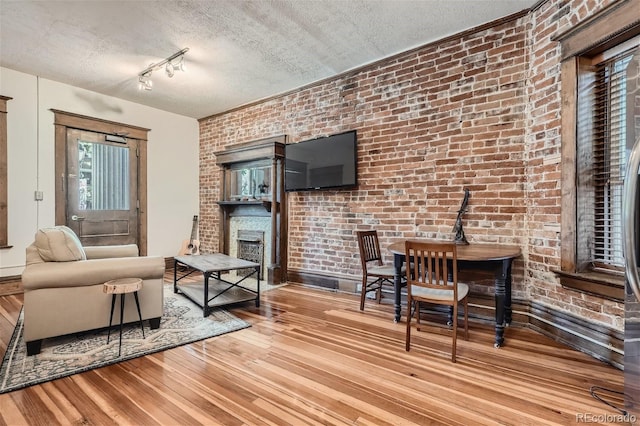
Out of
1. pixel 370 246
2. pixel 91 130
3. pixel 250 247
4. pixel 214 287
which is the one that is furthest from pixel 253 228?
pixel 91 130

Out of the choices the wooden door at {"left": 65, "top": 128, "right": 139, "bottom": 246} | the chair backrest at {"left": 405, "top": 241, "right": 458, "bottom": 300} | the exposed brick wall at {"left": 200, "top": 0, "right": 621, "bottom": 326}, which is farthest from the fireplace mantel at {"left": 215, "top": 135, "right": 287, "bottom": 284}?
the chair backrest at {"left": 405, "top": 241, "right": 458, "bottom": 300}

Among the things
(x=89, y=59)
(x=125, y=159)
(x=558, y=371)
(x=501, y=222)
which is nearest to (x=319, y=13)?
(x=501, y=222)

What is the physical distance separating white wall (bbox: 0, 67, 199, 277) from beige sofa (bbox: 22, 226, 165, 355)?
2.44 meters

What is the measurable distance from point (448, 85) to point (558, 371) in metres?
2.76

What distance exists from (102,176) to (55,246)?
10.1 ft

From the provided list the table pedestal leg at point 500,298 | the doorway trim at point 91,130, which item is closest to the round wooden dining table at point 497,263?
the table pedestal leg at point 500,298

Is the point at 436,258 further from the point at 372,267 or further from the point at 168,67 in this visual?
the point at 168,67

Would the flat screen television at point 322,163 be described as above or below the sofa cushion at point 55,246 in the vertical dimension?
above

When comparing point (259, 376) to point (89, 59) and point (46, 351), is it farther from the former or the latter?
point (89, 59)

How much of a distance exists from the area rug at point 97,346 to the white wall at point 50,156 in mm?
1781

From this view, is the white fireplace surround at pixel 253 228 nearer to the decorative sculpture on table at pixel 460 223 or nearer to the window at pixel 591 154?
the decorative sculpture on table at pixel 460 223

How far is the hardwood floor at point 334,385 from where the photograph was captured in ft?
5.54

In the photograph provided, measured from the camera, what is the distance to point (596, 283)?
2.30 m

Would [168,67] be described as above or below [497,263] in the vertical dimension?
above
